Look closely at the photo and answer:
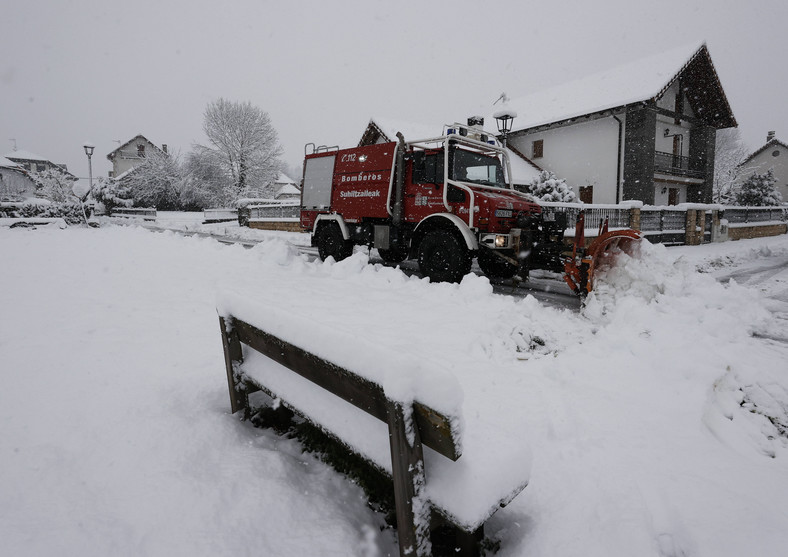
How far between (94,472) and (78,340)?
251cm

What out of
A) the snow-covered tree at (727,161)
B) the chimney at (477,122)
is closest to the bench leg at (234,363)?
the chimney at (477,122)

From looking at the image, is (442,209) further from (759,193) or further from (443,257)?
(759,193)

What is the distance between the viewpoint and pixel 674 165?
940 inches

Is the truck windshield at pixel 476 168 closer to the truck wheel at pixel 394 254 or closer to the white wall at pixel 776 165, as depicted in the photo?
the truck wheel at pixel 394 254

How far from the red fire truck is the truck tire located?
4cm

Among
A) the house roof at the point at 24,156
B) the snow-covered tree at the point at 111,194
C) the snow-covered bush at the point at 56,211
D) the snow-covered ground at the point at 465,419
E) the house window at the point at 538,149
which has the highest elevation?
the house roof at the point at 24,156

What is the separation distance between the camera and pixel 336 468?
8.03 ft

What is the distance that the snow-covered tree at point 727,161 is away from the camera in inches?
1550

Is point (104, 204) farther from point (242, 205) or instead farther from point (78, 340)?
point (78, 340)

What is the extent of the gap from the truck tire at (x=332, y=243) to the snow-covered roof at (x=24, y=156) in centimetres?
8659

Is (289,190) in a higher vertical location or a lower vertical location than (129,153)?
lower

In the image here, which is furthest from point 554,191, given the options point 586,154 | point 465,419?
point 465,419

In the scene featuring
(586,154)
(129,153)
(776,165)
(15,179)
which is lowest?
(586,154)

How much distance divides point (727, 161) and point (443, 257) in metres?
53.1
